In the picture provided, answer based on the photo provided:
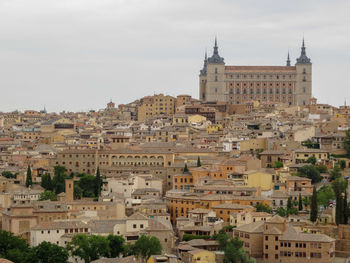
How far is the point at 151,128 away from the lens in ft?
328

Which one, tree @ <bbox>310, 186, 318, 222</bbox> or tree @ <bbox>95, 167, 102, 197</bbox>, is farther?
tree @ <bbox>95, 167, 102, 197</bbox>

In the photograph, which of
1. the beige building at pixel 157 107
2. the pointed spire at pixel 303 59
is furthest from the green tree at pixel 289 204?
the pointed spire at pixel 303 59

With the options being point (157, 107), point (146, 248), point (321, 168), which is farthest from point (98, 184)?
point (157, 107)

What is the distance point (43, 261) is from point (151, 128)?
170 ft

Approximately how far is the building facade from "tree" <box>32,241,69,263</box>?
85812mm

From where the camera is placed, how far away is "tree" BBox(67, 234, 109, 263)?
49812 mm

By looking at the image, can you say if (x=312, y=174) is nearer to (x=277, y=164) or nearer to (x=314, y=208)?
(x=277, y=164)

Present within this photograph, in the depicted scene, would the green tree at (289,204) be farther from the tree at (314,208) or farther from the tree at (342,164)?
the tree at (342,164)

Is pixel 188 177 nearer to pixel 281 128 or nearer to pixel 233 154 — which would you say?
pixel 233 154

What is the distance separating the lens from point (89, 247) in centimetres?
5000

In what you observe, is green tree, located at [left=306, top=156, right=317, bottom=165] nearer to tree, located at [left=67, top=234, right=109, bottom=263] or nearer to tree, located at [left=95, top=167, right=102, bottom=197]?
tree, located at [left=95, top=167, right=102, bottom=197]

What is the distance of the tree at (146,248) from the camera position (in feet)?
163

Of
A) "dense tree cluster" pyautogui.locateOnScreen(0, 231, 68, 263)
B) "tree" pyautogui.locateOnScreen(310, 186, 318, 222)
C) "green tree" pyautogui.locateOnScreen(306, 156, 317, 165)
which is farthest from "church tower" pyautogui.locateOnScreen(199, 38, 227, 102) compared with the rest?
"dense tree cluster" pyautogui.locateOnScreen(0, 231, 68, 263)

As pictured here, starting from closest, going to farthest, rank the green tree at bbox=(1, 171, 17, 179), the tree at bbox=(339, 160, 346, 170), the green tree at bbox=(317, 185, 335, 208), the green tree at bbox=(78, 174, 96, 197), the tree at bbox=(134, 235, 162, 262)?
1. the tree at bbox=(134, 235, 162, 262)
2. the green tree at bbox=(317, 185, 335, 208)
3. the green tree at bbox=(78, 174, 96, 197)
4. the tree at bbox=(339, 160, 346, 170)
5. the green tree at bbox=(1, 171, 17, 179)
